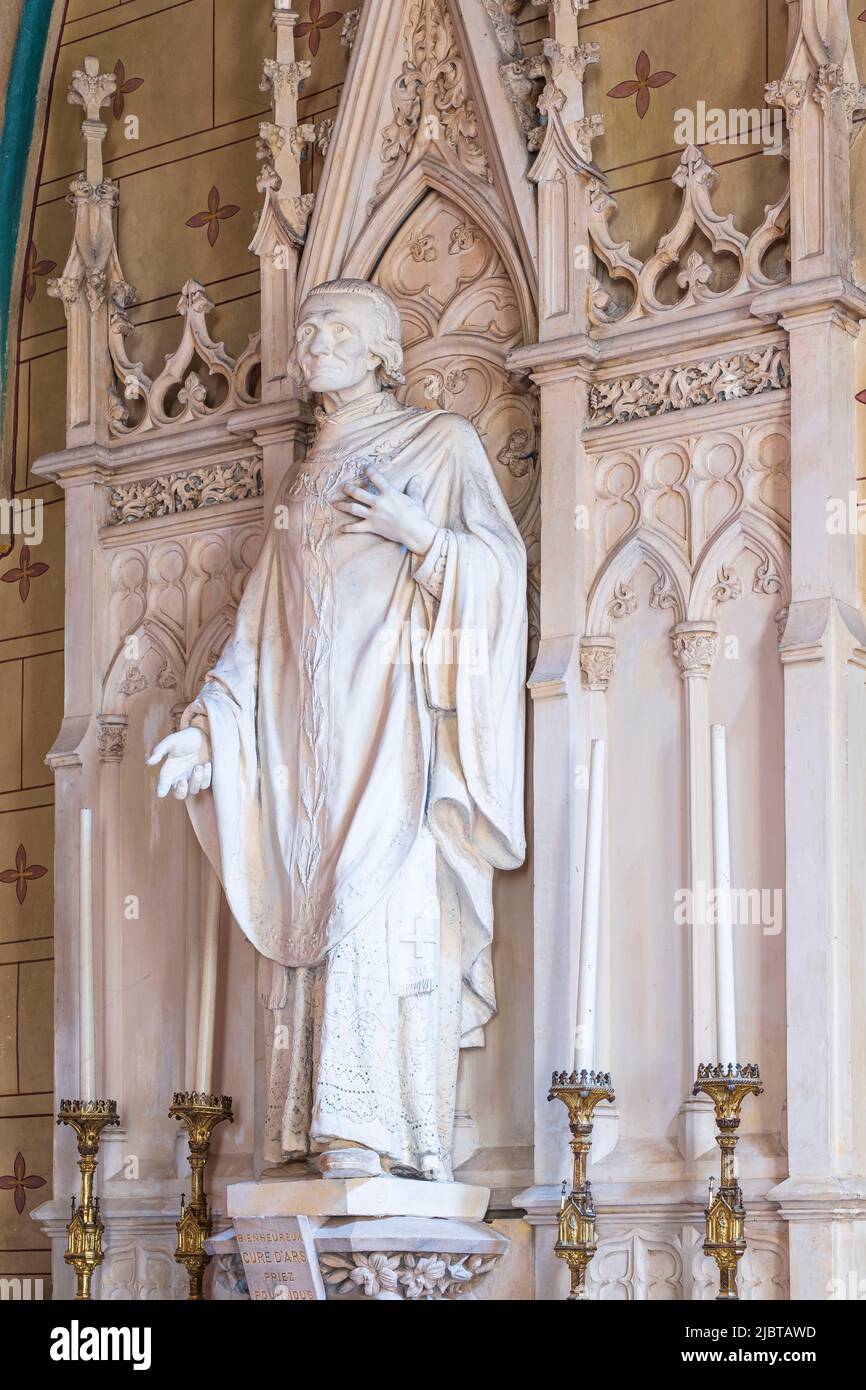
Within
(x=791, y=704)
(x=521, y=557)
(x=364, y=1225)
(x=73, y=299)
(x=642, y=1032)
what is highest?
(x=73, y=299)

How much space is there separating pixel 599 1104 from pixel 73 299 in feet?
10.3

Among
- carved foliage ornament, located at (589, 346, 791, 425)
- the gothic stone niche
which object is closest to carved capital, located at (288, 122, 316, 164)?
the gothic stone niche

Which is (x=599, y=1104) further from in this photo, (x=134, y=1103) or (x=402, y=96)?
(x=402, y=96)

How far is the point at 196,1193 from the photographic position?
711 centimetres

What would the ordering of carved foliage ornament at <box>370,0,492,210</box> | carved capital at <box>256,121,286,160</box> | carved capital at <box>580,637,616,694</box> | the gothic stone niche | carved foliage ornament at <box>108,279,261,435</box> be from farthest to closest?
carved foliage ornament at <box>108,279,261,435</box> < carved capital at <box>256,121,286,160</box> < carved foliage ornament at <box>370,0,492,210</box> < the gothic stone niche < carved capital at <box>580,637,616,694</box>

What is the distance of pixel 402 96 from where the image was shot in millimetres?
7480

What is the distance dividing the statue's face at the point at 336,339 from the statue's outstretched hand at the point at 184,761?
1.02m

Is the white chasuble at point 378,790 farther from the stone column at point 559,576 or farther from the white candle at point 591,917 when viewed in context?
the white candle at point 591,917

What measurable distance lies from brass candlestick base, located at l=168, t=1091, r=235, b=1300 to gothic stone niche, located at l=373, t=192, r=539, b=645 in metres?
1.71

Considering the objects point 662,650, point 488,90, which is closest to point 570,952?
point 662,650

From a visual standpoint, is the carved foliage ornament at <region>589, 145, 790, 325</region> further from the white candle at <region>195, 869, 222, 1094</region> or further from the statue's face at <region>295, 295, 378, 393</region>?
the white candle at <region>195, 869, 222, 1094</region>

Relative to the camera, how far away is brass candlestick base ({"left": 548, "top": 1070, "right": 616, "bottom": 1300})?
20.2 feet

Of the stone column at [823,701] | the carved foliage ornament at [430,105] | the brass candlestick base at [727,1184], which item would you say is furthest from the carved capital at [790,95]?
the brass candlestick base at [727,1184]

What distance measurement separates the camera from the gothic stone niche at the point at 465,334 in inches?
282
